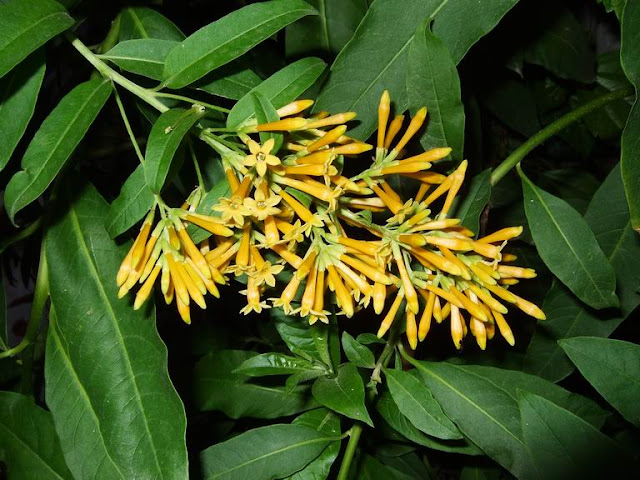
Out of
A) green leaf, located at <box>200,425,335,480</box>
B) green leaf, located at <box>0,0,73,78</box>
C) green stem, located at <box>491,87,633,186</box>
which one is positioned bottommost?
green leaf, located at <box>200,425,335,480</box>

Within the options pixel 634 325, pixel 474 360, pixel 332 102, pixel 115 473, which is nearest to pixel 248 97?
pixel 332 102

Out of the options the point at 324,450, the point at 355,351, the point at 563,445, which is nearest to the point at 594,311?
the point at 563,445

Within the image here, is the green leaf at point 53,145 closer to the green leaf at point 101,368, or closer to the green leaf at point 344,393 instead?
the green leaf at point 101,368

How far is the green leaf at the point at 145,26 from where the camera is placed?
105 cm

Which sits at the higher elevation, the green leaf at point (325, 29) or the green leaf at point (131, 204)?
the green leaf at point (325, 29)

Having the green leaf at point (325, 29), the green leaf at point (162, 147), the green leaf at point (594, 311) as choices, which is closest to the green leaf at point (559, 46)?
the green leaf at point (594, 311)

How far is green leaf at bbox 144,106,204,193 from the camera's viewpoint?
727 mm

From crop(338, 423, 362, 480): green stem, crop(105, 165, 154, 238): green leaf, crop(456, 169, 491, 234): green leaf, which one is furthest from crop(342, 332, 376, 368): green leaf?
crop(105, 165, 154, 238): green leaf

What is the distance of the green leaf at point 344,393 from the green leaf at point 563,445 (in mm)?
247

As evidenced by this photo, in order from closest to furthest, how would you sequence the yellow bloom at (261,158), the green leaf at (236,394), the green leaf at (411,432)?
1. the yellow bloom at (261,158)
2. the green leaf at (411,432)
3. the green leaf at (236,394)

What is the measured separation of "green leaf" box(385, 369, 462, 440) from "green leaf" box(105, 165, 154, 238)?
53 centimetres

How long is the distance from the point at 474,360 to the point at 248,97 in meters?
0.91

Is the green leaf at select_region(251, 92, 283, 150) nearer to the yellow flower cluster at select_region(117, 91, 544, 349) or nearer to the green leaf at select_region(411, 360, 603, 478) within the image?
the yellow flower cluster at select_region(117, 91, 544, 349)

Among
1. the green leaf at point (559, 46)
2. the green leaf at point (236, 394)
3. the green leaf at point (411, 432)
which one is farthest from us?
the green leaf at point (559, 46)
